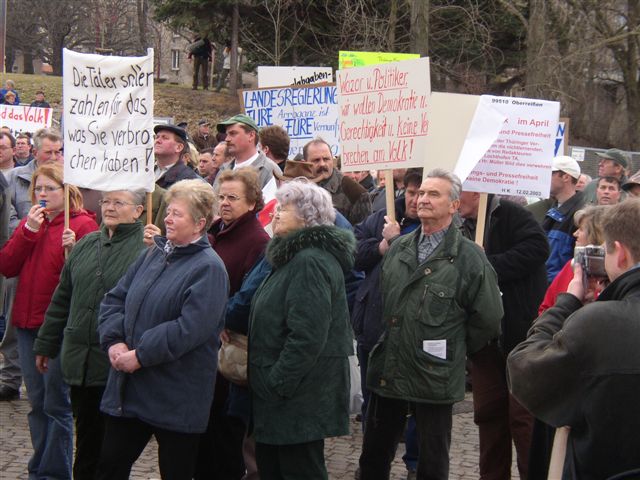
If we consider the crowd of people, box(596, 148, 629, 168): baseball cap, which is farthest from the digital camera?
box(596, 148, 629, 168): baseball cap

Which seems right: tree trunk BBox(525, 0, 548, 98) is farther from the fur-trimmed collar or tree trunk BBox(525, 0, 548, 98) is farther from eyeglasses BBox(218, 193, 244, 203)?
the fur-trimmed collar

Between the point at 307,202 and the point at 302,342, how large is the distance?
76 cm

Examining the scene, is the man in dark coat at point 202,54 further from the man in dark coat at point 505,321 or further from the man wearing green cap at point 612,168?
the man in dark coat at point 505,321

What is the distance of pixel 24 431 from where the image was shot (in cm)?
706

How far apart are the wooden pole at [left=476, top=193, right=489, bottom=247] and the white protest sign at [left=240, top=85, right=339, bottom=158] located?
15.4 ft

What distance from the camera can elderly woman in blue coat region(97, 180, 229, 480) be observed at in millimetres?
4637

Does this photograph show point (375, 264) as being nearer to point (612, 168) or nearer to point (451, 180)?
point (451, 180)

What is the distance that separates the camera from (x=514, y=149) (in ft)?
20.3

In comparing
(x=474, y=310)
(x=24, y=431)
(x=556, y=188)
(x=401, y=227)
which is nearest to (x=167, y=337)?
(x=474, y=310)

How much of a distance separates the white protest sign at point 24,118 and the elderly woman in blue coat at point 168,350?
1082 centimetres

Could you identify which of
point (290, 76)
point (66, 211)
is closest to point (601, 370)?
point (66, 211)

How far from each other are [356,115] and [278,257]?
1929 millimetres

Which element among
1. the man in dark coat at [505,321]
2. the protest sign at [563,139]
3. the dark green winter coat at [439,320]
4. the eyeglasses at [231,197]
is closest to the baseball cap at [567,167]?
the protest sign at [563,139]

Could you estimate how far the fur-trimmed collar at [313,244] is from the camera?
479 cm
